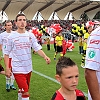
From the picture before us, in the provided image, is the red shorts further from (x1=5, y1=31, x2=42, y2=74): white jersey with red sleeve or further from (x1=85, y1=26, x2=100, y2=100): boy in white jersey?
(x1=85, y1=26, x2=100, y2=100): boy in white jersey

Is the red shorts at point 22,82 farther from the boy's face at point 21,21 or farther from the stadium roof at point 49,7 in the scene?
the stadium roof at point 49,7

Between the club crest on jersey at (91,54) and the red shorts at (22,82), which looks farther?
the red shorts at (22,82)

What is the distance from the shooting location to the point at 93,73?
215 cm

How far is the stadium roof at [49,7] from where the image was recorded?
47.9m

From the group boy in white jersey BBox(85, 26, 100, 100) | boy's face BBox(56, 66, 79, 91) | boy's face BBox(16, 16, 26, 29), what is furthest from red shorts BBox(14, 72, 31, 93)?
boy in white jersey BBox(85, 26, 100, 100)

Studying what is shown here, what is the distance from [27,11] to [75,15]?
11.3 meters

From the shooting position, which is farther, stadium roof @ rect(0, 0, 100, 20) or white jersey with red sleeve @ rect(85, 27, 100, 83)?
stadium roof @ rect(0, 0, 100, 20)

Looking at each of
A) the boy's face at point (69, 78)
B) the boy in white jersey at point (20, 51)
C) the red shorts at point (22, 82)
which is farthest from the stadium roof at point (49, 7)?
the boy's face at point (69, 78)

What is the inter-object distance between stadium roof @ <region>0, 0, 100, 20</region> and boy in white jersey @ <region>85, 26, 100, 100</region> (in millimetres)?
43558

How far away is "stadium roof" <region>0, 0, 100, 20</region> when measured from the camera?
4788 cm

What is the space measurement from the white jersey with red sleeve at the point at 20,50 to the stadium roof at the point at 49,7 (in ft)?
135

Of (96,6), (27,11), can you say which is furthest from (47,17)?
(96,6)

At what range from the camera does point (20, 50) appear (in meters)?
4.54

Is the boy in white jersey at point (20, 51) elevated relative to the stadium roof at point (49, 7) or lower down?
lower down
